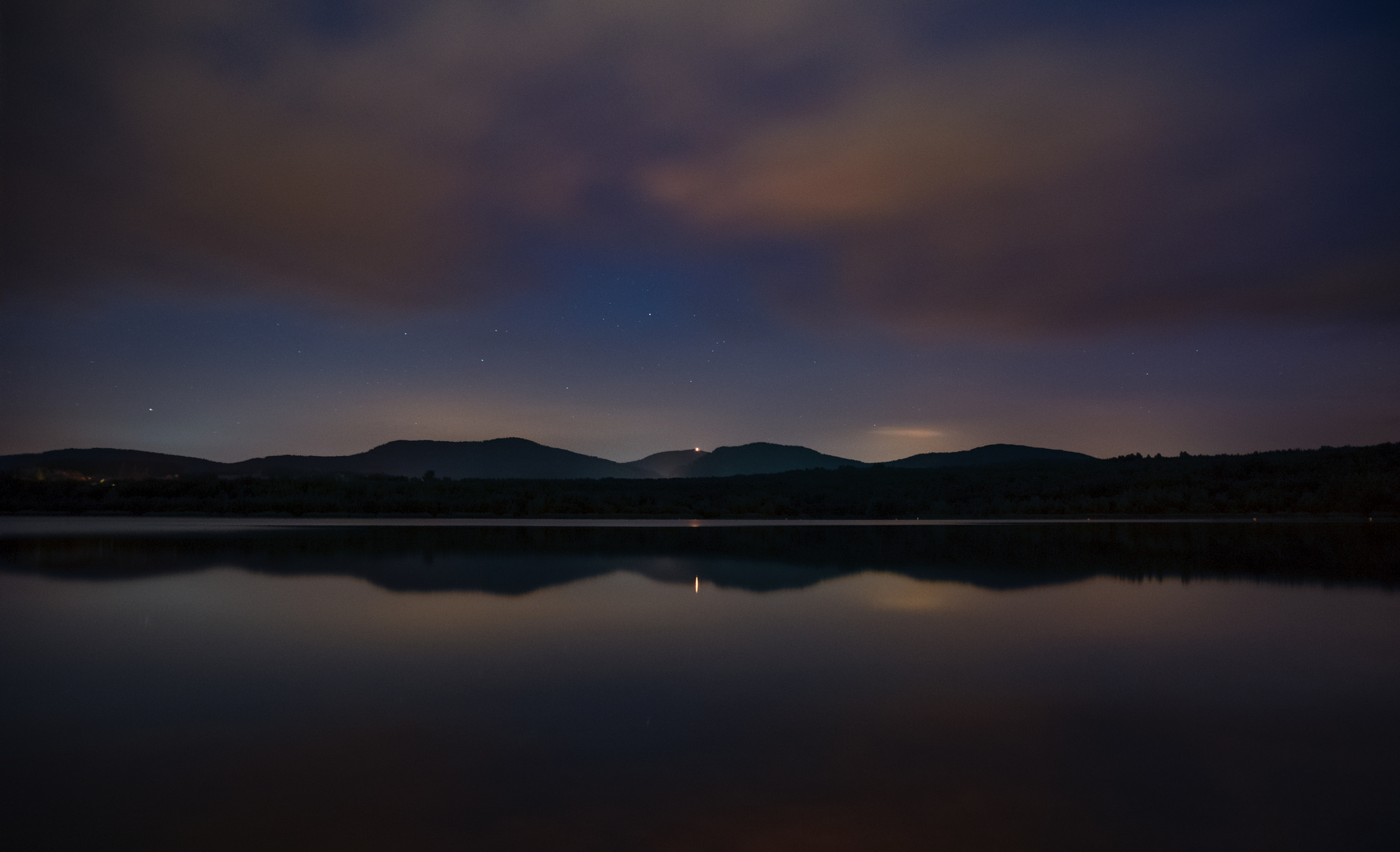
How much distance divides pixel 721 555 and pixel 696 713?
503 inches

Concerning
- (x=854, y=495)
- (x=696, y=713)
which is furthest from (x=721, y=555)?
(x=854, y=495)

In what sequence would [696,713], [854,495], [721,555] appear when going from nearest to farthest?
1. [696,713]
2. [721,555]
3. [854,495]

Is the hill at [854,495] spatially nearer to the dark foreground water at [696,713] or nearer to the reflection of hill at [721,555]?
the reflection of hill at [721,555]

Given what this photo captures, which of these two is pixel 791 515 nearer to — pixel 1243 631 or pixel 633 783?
pixel 1243 631

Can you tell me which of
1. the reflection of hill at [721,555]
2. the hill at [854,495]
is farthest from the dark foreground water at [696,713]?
the hill at [854,495]

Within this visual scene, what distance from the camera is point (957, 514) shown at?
4631 cm

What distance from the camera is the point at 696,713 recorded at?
6.24 m

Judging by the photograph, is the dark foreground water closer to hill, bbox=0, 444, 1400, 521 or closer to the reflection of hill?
the reflection of hill

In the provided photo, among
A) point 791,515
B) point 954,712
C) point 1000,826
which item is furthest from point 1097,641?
point 791,515

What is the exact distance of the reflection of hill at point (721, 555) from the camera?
1488 cm

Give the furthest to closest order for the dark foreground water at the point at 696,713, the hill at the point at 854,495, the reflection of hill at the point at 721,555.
Answer: 1. the hill at the point at 854,495
2. the reflection of hill at the point at 721,555
3. the dark foreground water at the point at 696,713

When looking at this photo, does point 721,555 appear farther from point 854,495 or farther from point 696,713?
point 854,495

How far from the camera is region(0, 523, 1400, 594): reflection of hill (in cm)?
1488

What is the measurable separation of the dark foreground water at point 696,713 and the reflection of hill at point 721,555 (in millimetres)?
1030
